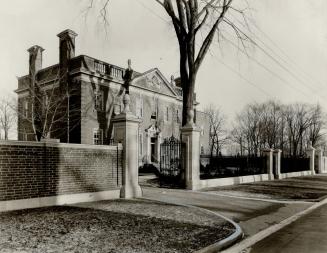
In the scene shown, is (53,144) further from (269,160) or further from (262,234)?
(269,160)

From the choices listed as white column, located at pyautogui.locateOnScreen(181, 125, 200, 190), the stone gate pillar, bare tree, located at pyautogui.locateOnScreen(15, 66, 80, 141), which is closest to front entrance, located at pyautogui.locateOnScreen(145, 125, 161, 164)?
bare tree, located at pyautogui.locateOnScreen(15, 66, 80, 141)

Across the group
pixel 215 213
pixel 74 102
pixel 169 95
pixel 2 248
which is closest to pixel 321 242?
pixel 215 213

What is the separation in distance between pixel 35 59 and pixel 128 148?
70.4 ft

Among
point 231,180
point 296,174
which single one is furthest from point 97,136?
point 296,174

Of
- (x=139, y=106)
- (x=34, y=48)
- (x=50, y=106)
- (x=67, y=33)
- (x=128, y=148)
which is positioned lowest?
(x=128, y=148)

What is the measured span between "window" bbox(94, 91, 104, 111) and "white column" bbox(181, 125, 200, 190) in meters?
13.4

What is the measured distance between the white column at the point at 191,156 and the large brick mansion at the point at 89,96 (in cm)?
1273

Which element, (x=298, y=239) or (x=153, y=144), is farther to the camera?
(x=153, y=144)

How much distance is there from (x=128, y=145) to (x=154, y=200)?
2.21 meters

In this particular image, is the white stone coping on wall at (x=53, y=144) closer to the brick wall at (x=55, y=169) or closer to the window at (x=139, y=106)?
the brick wall at (x=55, y=169)

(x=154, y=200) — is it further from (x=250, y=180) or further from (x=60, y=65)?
(x=60, y=65)

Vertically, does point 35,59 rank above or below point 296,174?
above

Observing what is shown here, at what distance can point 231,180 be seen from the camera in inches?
786

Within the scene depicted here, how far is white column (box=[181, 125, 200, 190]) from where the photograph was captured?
53.7ft
